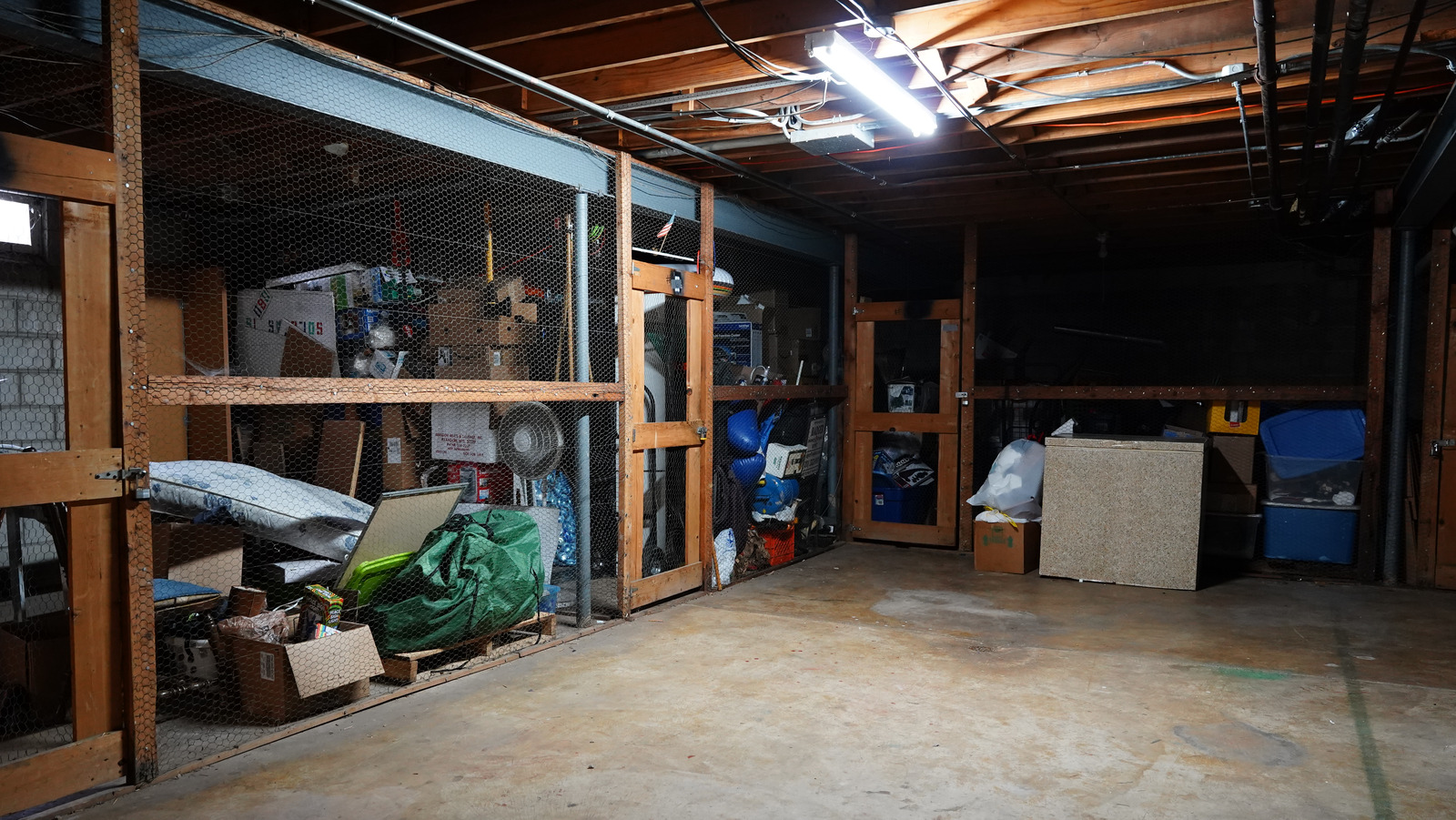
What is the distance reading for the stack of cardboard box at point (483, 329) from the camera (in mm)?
4879

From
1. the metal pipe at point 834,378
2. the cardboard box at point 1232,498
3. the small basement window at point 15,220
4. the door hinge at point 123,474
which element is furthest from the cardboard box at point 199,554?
the cardboard box at point 1232,498

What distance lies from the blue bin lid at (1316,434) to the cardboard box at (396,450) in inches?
228

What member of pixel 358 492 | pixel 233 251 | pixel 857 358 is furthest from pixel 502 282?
pixel 857 358

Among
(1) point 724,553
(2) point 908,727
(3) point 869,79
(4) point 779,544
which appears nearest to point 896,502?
(4) point 779,544

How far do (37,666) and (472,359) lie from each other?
2399mm

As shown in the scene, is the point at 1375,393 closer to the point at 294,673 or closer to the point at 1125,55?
the point at 1125,55

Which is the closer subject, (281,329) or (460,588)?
(460,588)

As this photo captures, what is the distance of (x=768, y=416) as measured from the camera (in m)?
6.77

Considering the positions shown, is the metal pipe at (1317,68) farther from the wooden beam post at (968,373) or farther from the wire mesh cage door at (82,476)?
the wire mesh cage door at (82,476)

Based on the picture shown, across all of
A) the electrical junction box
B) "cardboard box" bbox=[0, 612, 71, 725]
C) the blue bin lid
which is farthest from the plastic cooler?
"cardboard box" bbox=[0, 612, 71, 725]

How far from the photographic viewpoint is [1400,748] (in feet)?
9.98

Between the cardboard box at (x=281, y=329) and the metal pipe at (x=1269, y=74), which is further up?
the metal pipe at (x=1269, y=74)

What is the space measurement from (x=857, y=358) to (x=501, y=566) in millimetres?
4040

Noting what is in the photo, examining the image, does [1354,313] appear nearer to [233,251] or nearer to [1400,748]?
[1400,748]
